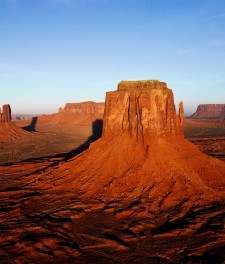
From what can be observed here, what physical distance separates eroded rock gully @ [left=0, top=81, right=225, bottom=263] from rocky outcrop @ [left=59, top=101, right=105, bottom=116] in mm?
78578

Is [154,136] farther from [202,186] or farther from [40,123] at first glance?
[40,123]

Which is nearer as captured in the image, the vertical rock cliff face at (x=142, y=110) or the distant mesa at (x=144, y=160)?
the distant mesa at (x=144, y=160)

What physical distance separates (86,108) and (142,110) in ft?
290

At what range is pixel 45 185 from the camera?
21859 mm

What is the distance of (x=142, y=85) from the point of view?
73.4 feet

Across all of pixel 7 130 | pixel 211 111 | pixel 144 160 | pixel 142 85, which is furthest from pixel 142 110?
pixel 211 111

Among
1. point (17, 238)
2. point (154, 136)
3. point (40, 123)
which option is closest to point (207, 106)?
point (40, 123)

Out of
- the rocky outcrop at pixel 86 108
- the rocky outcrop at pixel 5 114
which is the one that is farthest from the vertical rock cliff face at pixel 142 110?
the rocky outcrop at pixel 86 108

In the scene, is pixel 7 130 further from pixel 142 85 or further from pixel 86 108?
pixel 86 108

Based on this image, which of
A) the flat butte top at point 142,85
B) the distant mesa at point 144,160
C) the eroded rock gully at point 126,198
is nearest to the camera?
the eroded rock gully at point 126,198

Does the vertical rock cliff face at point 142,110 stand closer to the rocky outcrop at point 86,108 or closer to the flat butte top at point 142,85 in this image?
the flat butte top at point 142,85

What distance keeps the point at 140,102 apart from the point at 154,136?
295 cm

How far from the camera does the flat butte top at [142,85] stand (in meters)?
22.0

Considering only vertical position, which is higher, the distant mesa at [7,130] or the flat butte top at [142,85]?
the flat butte top at [142,85]
